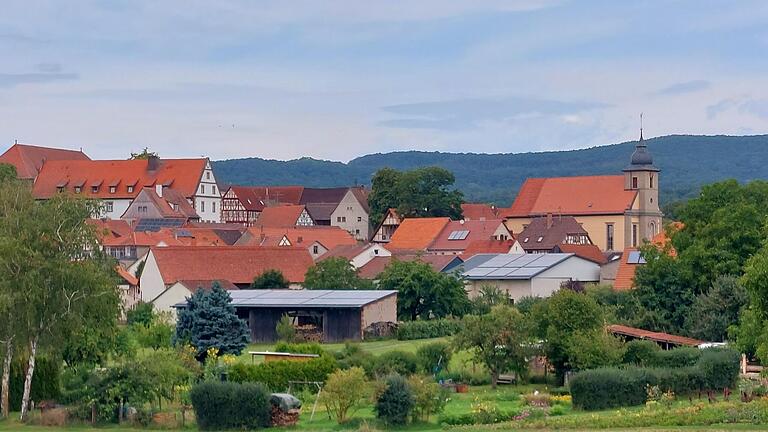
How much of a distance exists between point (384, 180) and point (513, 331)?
84.0 meters

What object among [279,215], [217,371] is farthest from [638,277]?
[279,215]

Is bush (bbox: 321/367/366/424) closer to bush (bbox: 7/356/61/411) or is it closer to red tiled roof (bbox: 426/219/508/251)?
bush (bbox: 7/356/61/411)

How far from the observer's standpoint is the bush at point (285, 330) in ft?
201

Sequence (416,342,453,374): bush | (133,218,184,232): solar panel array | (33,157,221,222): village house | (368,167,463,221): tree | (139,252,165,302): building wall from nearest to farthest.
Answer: (416,342,453,374): bush
(139,252,165,302): building wall
(133,218,184,232): solar panel array
(368,167,463,221): tree
(33,157,221,222): village house

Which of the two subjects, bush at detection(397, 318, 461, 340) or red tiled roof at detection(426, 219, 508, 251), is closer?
bush at detection(397, 318, 461, 340)

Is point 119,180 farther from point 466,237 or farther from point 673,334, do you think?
point 673,334

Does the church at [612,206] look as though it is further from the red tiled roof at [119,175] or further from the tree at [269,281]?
the tree at [269,281]

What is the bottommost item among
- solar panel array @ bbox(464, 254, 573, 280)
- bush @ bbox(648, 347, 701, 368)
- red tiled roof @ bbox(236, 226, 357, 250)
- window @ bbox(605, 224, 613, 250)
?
bush @ bbox(648, 347, 701, 368)

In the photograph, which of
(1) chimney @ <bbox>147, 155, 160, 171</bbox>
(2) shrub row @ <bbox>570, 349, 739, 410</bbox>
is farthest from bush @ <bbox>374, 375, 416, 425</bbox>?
(1) chimney @ <bbox>147, 155, 160, 171</bbox>

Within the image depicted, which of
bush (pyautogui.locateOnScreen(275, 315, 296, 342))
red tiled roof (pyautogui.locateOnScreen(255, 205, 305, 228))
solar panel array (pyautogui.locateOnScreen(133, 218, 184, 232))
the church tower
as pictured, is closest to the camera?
bush (pyautogui.locateOnScreen(275, 315, 296, 342))

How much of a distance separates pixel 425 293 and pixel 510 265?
13.6 metres

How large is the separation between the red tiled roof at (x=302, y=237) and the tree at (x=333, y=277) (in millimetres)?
23785

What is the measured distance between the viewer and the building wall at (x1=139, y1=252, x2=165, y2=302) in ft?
250

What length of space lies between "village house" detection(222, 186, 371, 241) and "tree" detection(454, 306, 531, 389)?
3582 inches
